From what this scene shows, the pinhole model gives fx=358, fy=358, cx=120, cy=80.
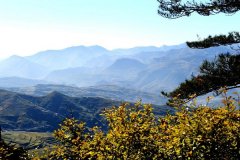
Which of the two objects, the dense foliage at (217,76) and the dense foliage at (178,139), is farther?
the dense foliage at (217,76)

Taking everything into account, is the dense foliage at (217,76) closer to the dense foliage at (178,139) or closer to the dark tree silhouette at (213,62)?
the dark tree silhouette at (213,62)

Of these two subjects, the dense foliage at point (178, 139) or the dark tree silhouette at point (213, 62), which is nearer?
the dense foliage at point (178, 139)

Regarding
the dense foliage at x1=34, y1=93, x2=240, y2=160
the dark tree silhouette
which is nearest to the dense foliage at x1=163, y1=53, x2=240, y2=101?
the dark tree silhouette

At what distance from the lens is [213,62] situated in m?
29.7

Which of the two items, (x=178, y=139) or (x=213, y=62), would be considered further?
(x=213, y=62)

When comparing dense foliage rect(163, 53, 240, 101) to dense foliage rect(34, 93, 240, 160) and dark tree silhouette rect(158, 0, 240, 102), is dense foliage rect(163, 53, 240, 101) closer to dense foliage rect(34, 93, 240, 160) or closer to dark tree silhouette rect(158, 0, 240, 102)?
dark tree silhouette rect(158, 0, 240, 102)

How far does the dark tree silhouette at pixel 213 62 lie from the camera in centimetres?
2702

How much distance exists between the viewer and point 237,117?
12.2 m

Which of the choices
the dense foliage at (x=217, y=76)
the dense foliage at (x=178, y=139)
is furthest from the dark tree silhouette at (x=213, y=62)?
the dense foliage at (x=178, y=139)

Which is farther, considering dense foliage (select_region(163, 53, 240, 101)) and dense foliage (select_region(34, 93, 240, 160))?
dense foliage (select_region(163, 53, 240, 101))

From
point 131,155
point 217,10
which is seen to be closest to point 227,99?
point 131,155

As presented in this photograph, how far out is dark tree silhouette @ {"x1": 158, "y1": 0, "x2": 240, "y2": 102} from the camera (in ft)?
88.6

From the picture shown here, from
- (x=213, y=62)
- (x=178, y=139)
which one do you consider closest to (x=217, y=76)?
(x=213, y=62)

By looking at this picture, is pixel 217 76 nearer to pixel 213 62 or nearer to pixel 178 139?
pixel 213 62
